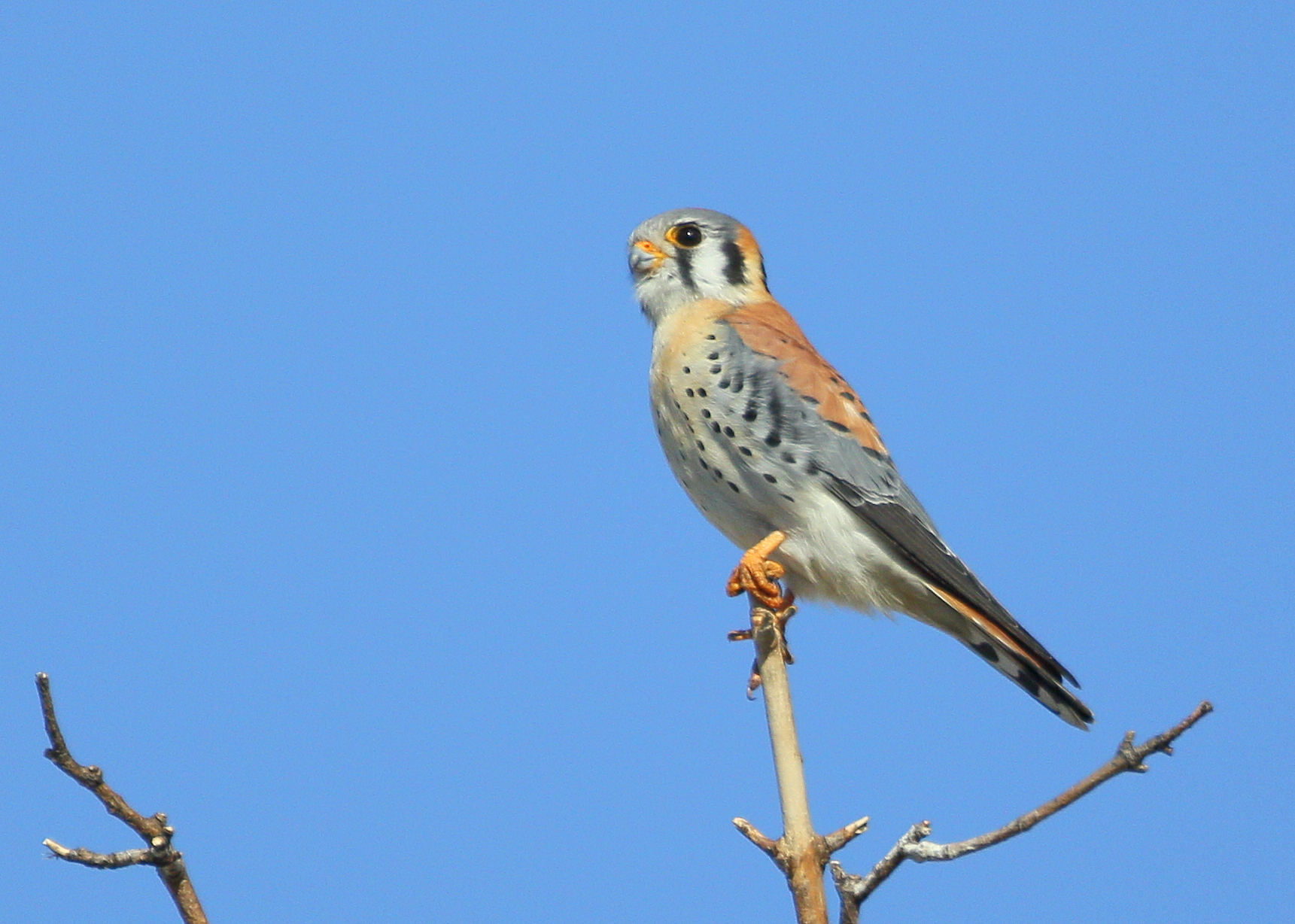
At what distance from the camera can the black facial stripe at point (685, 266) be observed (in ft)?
15.6

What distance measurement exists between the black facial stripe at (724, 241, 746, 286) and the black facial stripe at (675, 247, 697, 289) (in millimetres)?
140

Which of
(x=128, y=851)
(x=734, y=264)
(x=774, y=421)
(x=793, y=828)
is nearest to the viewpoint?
(x=128, y=851)

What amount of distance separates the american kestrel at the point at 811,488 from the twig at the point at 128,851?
213cm

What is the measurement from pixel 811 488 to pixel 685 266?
3.48 ft

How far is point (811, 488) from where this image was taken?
4.16 metres

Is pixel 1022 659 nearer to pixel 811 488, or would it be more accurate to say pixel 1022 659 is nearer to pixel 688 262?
pixel 811 488

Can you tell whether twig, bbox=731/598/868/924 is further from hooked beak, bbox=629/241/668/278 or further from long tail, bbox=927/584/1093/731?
hooked beak, bbox=629/241/668/278

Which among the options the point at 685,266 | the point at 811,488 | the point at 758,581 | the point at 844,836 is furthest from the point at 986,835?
the point at 685,266

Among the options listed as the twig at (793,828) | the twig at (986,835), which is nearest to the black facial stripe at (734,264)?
the twig at (793,828)

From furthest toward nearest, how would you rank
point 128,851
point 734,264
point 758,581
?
point 734,264 < point 758,581 < point 128,851

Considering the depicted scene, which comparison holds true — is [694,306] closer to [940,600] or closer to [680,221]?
[680,221]

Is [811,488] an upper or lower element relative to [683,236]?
lower

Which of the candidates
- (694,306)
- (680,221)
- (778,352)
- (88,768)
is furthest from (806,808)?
(680,221)

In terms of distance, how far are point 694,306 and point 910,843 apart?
252cm
